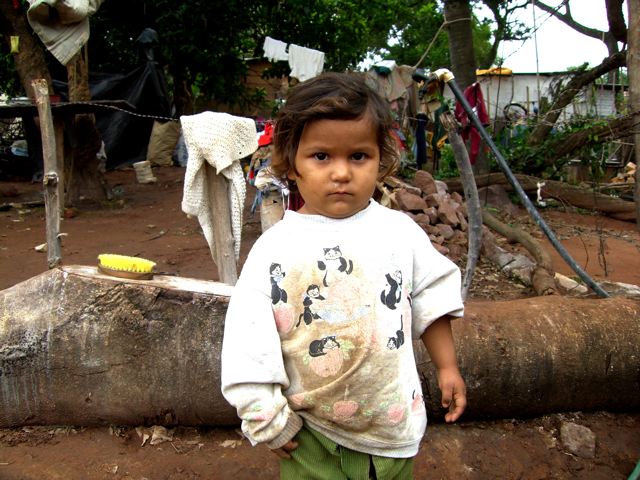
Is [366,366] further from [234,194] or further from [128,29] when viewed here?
[128,29]

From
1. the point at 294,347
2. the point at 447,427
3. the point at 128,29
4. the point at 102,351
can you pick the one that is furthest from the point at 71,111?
the point at 294,347

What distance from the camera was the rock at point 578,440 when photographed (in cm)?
236

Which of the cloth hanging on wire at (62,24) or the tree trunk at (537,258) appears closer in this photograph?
the tree trunk at (537,258)

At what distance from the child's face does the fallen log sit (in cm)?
120

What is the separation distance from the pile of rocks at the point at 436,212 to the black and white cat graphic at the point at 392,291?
4313 mm

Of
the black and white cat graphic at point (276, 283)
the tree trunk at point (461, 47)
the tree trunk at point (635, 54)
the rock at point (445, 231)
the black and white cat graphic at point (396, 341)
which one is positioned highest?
the tree trunk at point (461, 47)

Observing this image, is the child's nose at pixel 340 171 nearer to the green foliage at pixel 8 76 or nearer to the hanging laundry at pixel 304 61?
the hanging laundry at pixel 304 61

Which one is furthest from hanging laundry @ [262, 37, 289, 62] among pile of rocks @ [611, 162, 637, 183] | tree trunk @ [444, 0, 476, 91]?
pile of rocks @ [611, 162, 637, 183]

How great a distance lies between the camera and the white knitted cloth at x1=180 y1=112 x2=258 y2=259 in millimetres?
3045

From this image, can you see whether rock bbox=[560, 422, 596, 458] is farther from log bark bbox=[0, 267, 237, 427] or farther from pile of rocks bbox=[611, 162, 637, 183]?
pile of rocks bbox=[611, 162, 637, 183]

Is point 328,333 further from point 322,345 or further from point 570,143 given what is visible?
point 570,143

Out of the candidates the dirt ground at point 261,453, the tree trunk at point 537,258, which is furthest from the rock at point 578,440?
the tree trunk at point 537,258

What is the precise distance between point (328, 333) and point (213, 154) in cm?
210

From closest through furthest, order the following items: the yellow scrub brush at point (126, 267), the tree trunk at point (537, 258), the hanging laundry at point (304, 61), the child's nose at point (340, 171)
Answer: the child's nose at point (340, 171) → the yellow scrub brush at point (126, 267) → the tree trunk at point (537, 258) → the hanging laundry at point (304, 61)
